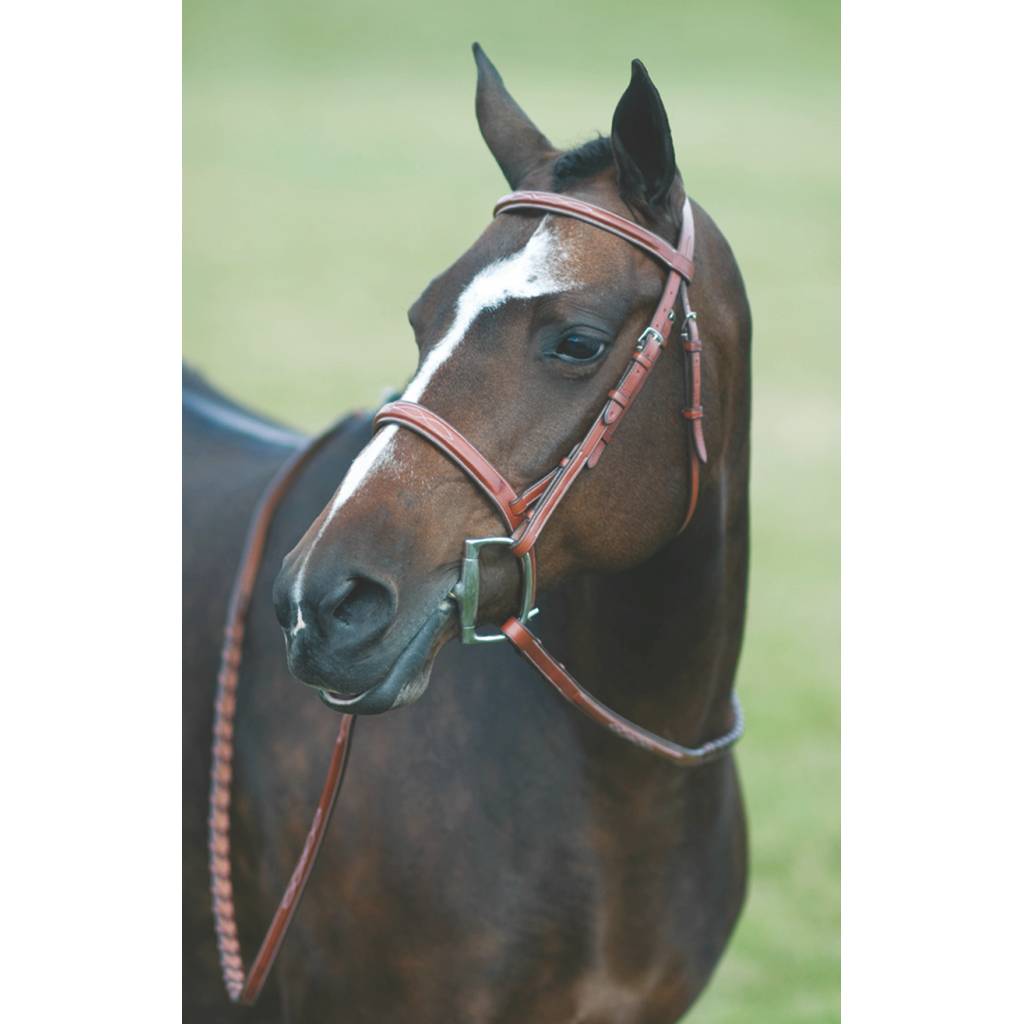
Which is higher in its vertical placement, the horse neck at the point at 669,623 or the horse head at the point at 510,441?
the horse head at the point at 510,441

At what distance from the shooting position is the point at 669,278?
1.54 meters

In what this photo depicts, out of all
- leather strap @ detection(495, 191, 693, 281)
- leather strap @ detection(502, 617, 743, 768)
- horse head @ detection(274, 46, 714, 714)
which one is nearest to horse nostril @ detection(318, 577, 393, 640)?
horse head @ detection(274, 46, 714, 714)

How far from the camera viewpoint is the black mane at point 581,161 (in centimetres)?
157

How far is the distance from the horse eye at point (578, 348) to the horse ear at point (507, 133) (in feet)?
1.04

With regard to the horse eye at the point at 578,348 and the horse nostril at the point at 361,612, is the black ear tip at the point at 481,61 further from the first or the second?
the horse nostril at the point at 361,612

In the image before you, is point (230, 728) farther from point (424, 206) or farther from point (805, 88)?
point (805, 88)

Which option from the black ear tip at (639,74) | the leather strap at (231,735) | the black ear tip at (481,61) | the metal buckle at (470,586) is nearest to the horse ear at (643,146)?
the black ear tip at (639,74)

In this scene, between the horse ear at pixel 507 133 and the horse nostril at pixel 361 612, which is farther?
the horse ear at pixel 507 133

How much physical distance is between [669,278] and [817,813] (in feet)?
7.91

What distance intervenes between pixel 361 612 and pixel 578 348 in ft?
1.34

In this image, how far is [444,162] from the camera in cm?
248

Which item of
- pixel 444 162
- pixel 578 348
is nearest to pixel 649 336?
pixel 578 348

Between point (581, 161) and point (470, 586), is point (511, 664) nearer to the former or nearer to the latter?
point (470, 586)
